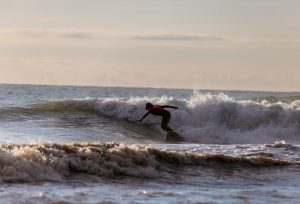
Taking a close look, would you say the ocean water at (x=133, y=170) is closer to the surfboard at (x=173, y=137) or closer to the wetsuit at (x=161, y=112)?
the surfboard at (x=173, y=137)

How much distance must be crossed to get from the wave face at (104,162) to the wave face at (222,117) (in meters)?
9.81

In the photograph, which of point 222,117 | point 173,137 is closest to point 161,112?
point 173,137

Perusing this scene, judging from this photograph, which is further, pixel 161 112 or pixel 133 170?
pixel 161 112

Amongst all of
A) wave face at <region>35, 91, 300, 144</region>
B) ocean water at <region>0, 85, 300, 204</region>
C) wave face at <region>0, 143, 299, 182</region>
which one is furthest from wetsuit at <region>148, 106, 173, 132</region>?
wave face at <region>0, 143, 299, 182</region>

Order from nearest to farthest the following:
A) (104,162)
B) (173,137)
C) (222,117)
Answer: (104,162) < (173,137) < (222,117)

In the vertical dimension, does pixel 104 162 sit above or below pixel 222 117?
below

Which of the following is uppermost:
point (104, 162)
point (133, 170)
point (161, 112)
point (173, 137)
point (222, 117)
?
point (161, 112)

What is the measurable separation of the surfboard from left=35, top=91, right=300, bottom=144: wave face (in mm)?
425

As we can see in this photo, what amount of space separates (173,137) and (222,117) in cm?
448

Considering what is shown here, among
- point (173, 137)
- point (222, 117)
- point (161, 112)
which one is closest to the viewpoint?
point (161, 112)

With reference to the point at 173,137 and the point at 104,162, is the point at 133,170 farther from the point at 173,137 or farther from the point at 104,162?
the point at 173,137

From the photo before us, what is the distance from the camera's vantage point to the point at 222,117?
2714 centimetres

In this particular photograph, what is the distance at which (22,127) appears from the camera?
879 inches

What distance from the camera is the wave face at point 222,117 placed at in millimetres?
24750
